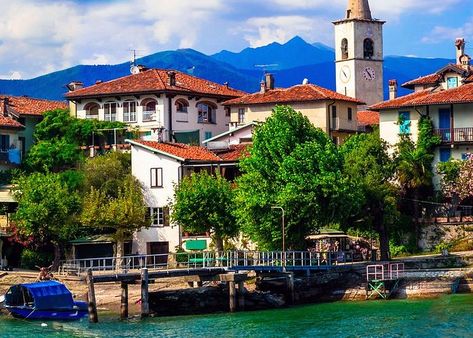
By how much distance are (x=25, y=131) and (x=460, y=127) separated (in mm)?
36673

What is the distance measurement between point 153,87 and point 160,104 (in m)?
1.49

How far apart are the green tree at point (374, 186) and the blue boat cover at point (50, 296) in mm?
18987

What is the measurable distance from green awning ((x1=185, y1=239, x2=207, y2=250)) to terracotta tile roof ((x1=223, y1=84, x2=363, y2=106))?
50.1 ft

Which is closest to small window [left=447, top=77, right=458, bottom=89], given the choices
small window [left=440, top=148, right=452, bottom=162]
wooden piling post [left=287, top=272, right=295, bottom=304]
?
small window [left=440, top=148, right=452, bottom=162]

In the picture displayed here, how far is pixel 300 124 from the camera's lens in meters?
78.4

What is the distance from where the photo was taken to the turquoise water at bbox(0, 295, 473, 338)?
201 ft

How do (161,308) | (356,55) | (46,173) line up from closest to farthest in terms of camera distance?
(161,308) < (46,173) < (356,55)

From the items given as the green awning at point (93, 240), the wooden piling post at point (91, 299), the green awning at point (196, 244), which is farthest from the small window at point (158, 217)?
the wooden piling post at point (91, 299)

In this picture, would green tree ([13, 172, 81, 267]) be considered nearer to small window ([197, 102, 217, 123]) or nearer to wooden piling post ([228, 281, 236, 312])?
wooden piling post ([228, 281, 236, 312])

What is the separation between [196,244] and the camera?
8744cm

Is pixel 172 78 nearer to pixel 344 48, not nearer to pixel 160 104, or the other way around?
pixel 160 104

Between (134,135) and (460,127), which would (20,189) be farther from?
(460,127)

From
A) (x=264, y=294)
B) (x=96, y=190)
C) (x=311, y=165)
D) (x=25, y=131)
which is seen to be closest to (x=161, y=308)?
(x=264, y=294)

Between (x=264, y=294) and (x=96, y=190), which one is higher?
(x=96, y=190)
